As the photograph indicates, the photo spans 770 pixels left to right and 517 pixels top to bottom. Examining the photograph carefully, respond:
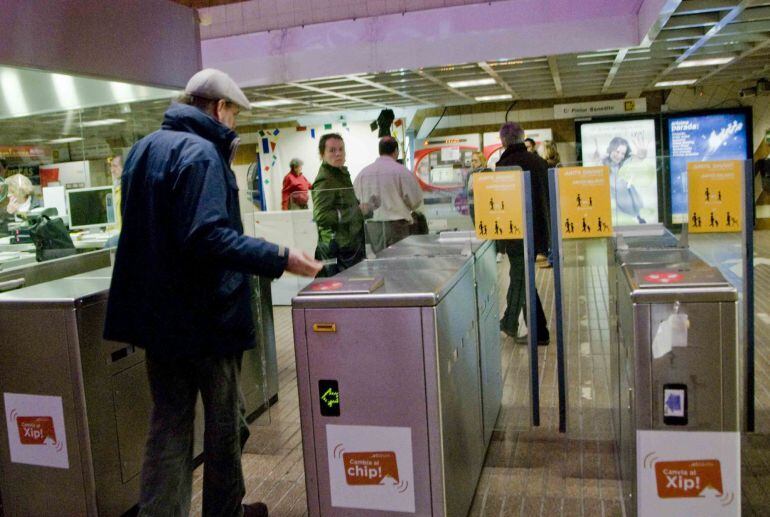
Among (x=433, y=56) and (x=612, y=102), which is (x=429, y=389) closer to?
(x=433, y=56)

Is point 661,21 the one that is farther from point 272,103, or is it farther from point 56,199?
point 272,103

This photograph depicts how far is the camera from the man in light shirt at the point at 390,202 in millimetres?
4117

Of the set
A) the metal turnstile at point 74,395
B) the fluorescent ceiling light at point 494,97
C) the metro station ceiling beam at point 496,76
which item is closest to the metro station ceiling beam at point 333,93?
the fluorescent ceiling light at point 494,97

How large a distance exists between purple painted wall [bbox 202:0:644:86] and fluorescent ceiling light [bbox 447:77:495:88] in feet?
5.82

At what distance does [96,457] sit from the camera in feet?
9.27

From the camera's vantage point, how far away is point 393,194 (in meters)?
4.22

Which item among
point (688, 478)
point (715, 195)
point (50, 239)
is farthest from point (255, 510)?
point (50, 239)

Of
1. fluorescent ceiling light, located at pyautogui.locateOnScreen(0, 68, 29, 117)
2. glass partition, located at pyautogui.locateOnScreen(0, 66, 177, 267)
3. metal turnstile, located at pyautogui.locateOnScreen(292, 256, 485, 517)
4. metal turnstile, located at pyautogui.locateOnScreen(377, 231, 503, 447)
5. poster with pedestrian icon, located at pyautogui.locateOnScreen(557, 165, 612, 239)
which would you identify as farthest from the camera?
glass partition, located at pyautogui.locateOnScreen(0, 66, 177, 267)

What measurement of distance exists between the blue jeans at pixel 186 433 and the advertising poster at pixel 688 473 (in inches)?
52.0

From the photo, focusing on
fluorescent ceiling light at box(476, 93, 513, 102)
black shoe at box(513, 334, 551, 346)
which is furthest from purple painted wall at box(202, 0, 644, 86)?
fluorescent ceiling light at box(476, 93, 513, 102)

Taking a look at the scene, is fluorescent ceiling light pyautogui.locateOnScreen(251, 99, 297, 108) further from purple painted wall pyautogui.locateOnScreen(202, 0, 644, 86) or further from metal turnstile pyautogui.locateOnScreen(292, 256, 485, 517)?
→ metal turnstile pyautogui.locateOnScreen(292, 256, 485, 517)

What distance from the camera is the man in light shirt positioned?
4.12 metres

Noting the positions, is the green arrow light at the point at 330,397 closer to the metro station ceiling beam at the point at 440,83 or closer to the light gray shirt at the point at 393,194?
the light gray shirt at the point at 393,194

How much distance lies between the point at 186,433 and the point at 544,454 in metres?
1.73
